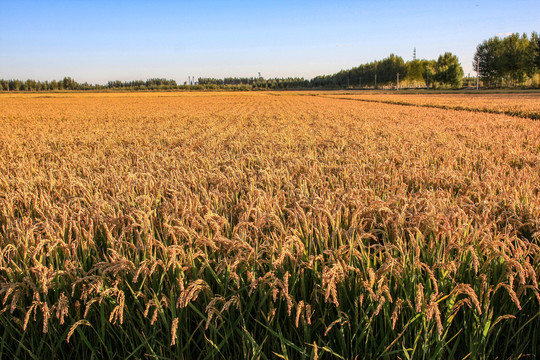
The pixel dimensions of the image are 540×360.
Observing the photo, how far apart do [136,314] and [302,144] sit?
257 inches

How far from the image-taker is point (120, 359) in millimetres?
2211

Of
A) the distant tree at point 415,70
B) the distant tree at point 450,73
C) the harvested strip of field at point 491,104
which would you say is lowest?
the harvested strip of field at point 491,104

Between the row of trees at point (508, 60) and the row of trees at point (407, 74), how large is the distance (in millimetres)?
6641

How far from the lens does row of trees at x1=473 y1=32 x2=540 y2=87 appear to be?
→ 292 feet

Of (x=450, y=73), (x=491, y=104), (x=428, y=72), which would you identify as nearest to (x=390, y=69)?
(x=428, y=72)

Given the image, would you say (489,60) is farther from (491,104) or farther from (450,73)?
(491,104)

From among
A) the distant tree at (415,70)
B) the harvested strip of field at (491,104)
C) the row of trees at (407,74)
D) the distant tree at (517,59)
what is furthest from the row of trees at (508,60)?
the harvested strip of field at (491,104)

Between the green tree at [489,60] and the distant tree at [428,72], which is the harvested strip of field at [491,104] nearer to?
the green tree at [489,60]

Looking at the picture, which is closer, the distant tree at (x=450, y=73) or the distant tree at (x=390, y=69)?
the distant tree at (x=450, y=73)

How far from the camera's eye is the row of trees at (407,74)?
345 feet

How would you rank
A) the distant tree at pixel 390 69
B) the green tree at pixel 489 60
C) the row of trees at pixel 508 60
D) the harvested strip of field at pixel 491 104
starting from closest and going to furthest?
the harvested strip of field at pixel 491 104, the row of trees at pixel 508 60, the green tree at pixel 489 60, the distant tree at pixel 390 69

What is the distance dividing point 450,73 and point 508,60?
49.5ft

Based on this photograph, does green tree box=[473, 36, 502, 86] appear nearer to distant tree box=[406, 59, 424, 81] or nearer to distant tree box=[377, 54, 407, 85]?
distant tree box=[406, 59, 424, 81]

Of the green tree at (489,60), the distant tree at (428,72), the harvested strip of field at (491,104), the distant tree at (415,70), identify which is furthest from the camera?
the distant tree at (415,70)
